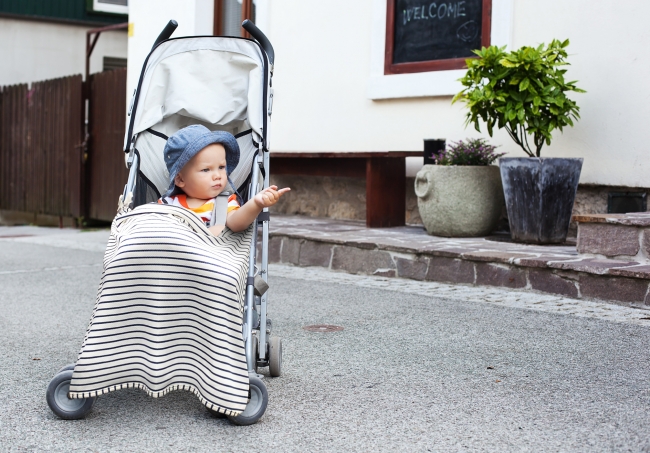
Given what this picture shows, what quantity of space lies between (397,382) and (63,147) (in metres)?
8.76

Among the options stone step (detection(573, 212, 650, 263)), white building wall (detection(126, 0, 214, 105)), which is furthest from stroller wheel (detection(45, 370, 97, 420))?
white building wall (detection(126, 0, 214, 105))

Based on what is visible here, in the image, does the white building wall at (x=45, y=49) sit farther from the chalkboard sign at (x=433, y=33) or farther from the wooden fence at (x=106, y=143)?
the chalkboard sign at (x=433, y=33)

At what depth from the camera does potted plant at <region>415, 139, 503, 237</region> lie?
634 cm

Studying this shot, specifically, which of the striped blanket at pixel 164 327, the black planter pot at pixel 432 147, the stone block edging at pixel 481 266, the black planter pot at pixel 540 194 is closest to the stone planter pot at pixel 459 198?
the black planter pot at pixel 540 194

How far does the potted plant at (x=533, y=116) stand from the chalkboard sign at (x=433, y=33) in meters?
1.17

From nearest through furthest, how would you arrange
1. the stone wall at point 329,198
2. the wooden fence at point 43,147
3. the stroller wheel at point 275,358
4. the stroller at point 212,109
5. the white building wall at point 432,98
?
the stroller wheel at point 275,358
the stroller at point 212,109
the white building wall at point 432,98
the stone wall at point 329,198
the wooden fence at point 43,147

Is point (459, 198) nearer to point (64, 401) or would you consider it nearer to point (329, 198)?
point (329, 198)

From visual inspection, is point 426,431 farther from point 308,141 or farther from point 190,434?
point 308,141

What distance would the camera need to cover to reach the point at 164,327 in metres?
2.73

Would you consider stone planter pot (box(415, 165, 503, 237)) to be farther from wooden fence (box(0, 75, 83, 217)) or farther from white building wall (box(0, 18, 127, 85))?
white building wall (box(0, 18, 127, 85))

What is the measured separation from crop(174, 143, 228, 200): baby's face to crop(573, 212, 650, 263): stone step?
9.47 feet

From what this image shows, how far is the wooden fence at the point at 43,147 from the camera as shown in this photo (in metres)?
10.8

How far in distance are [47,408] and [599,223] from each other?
143 inches

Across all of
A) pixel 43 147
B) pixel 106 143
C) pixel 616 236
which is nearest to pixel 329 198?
pixel 106 143
